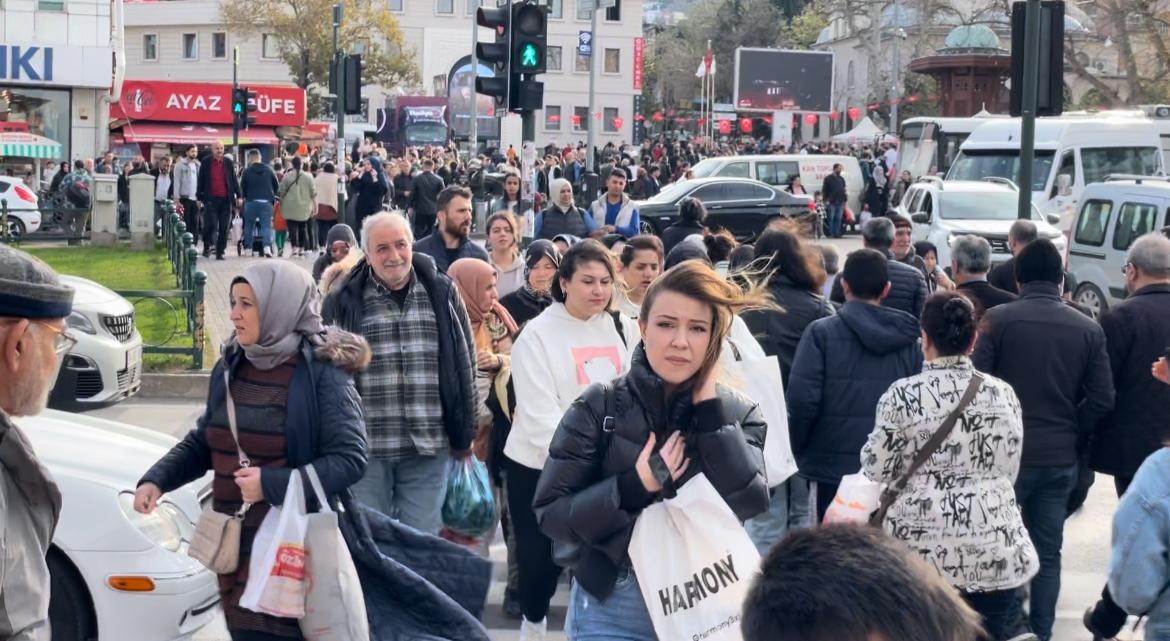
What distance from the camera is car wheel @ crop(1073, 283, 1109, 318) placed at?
18047 millimetres

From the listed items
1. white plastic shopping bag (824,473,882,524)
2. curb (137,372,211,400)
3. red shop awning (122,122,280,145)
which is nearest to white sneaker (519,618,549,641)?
white plastic shopping bag (824,473,882,524)

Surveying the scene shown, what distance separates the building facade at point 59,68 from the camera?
38938 millimetres

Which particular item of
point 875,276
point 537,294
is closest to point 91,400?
point 537,294

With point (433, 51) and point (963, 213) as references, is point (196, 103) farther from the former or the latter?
point (963, 213)

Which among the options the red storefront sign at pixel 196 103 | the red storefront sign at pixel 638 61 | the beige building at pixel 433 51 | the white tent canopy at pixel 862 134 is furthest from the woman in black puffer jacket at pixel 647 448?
the red storefront sign at pixel 638 61

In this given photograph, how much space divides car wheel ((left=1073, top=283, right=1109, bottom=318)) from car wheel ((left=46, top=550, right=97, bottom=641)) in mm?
14267

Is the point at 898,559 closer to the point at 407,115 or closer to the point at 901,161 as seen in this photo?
the point at 901,161

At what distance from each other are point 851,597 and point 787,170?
1375 inches

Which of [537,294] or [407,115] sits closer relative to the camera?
[537,294]

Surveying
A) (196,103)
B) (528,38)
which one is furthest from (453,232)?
(196,103)

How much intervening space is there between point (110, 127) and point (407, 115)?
1841 cm

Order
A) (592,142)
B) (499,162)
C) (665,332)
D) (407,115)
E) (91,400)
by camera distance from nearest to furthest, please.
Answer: (665,332)
(91,400)
(592,142)
(499,162)
(407,115)

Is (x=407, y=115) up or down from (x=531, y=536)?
up

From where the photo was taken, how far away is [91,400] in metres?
12.5
